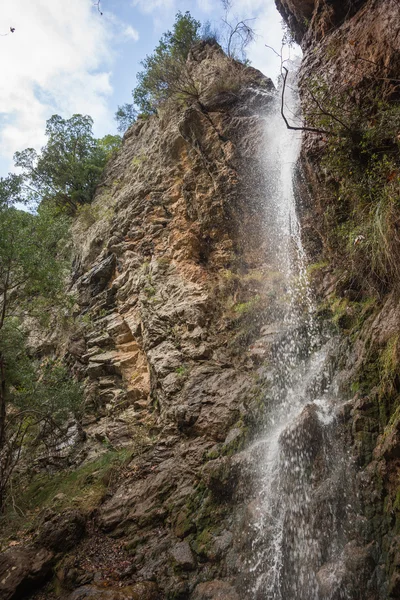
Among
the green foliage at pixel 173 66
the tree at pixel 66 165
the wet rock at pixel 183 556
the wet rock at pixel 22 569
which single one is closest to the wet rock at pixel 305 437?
the wet rock at pixel 183 556

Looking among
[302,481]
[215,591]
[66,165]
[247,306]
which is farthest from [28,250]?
[66,165]

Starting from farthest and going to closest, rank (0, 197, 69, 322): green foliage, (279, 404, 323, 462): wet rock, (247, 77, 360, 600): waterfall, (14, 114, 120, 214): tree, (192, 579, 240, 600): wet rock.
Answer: (14, 114, 120, 214): tree, (0, 197, 69, 322): green foliage, (279, 404, 323, 462): wet rock, (192, 579, 240, 600): wet rock, (247, 77, 360, 600): waterfall

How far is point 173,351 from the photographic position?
9.25m

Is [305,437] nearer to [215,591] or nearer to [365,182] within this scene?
[215,591]

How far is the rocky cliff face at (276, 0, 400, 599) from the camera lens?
14.3 feet

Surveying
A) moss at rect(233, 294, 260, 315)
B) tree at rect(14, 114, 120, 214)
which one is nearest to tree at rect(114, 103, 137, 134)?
tree at rect(14, 114, 120, 214)

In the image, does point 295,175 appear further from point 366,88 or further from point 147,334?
point 147,334

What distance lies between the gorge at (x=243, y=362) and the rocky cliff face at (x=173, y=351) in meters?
0.05

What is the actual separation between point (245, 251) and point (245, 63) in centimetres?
949

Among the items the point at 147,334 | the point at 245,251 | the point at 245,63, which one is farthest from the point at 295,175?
the point at 245,63

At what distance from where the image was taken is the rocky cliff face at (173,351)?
5906mm

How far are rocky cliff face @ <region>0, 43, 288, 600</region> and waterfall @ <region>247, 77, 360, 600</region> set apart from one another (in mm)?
432

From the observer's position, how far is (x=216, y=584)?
5.08m

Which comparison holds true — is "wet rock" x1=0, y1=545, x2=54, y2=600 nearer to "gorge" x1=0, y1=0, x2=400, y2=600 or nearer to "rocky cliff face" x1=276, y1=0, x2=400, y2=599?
"gorge" x1=0, y1=0, x2=400, y2=600
